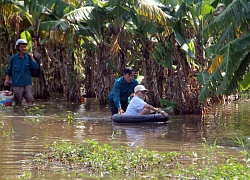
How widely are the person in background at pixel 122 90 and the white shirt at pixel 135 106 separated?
29 centimetres

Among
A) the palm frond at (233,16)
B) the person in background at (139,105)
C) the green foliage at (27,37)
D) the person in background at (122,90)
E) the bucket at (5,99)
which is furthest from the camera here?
the green foliage at (27,37)

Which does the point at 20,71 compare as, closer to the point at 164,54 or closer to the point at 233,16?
the point at 164,54

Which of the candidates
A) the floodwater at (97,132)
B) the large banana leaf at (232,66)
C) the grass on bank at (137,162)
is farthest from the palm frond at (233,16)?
the grass on bank at (137,162)

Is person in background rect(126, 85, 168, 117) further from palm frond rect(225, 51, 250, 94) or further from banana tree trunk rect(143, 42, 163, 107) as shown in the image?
banana tree trunk rect(143, 42, 163, 107)

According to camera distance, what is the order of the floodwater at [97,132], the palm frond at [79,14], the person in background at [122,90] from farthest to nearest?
the palm frond at [79,14] < the person in background at [122,90] < the floodwater at [97,132]

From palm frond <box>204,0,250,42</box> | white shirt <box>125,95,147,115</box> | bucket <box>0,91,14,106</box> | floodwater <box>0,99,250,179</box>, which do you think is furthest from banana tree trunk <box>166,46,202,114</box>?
bucket <box>0,91,14,106</box>

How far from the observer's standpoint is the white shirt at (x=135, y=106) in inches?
590

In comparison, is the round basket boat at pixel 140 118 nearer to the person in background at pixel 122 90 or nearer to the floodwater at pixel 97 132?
the floodwater at pixel 97 132

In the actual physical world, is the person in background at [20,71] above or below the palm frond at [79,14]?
below

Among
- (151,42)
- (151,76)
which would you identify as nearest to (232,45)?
(151,76)

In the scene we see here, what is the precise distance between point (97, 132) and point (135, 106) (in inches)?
75.5

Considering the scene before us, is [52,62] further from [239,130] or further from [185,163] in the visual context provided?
[185,163]

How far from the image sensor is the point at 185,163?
9.10 m

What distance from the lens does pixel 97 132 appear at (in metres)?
13.4
